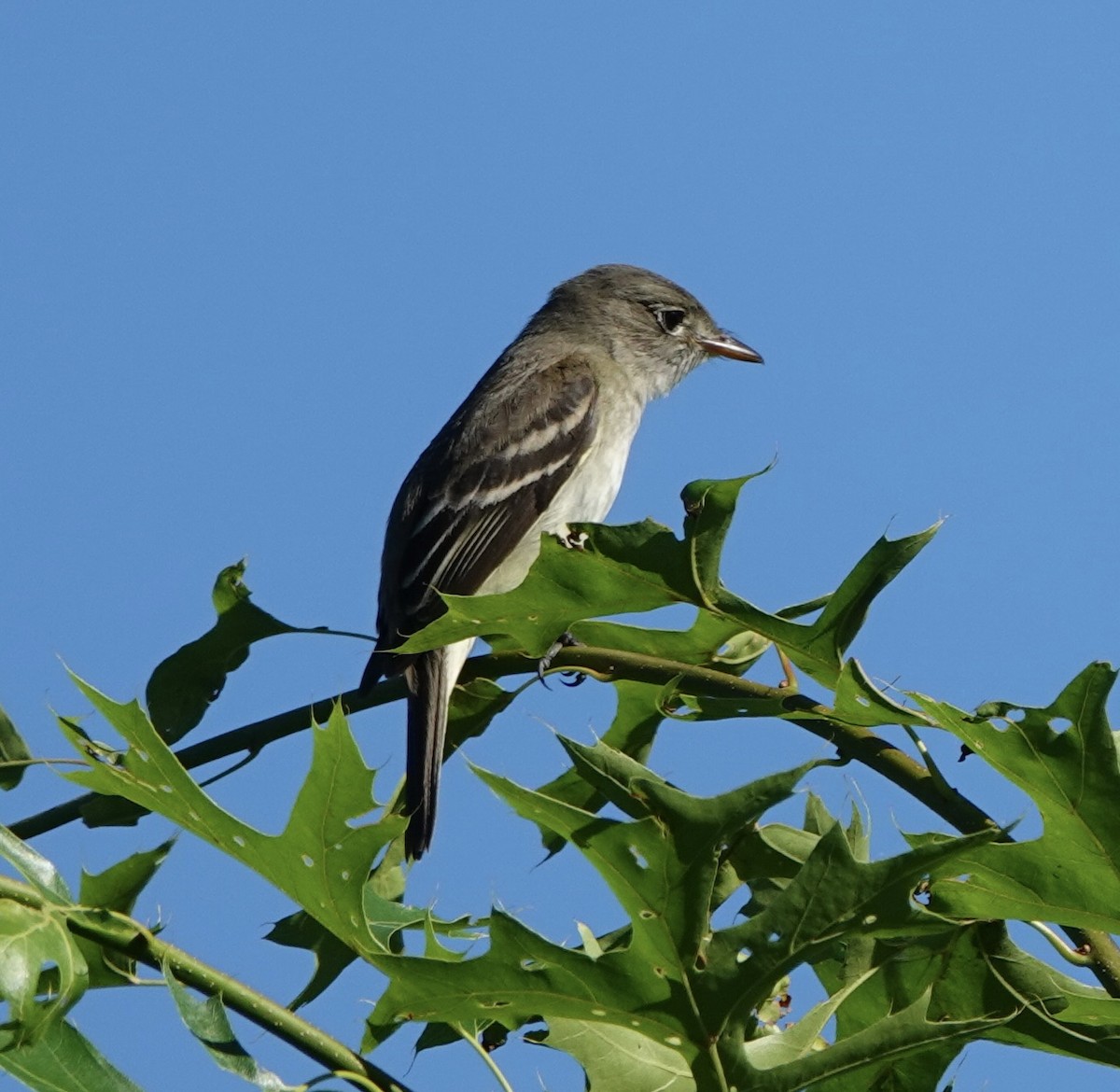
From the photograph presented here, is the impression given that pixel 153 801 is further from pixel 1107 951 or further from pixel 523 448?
pixel 523 448

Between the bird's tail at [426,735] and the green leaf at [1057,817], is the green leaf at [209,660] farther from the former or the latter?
the green leaf at [1057,817]

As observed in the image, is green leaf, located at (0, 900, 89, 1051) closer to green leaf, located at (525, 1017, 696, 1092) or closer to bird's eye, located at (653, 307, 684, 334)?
green leaf, located at (525, 1017, 696, 1092)

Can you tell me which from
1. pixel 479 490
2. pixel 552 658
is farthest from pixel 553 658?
pixel 479 490

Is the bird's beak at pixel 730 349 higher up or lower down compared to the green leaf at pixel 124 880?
higher up

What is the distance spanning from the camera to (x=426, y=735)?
5.60m

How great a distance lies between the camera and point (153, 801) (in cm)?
270

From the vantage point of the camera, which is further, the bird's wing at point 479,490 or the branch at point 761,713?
the bird's wing at point 479,490

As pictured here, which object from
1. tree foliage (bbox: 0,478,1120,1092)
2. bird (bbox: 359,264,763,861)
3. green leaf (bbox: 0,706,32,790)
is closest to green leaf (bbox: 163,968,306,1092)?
tree foliage (bbox: 0,478,1120,1092)

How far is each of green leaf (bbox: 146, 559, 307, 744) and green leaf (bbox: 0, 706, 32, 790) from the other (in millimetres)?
456

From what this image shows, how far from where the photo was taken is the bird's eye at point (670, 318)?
9672mm

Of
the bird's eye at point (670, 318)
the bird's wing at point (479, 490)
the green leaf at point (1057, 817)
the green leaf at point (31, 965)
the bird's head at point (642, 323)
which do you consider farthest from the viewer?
the bird's eye at point (670, 318)

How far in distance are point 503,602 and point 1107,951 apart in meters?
1.16

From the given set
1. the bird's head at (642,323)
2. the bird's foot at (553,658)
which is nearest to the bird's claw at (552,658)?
the bird's foot at (553,658)

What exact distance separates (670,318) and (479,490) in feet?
8.70
